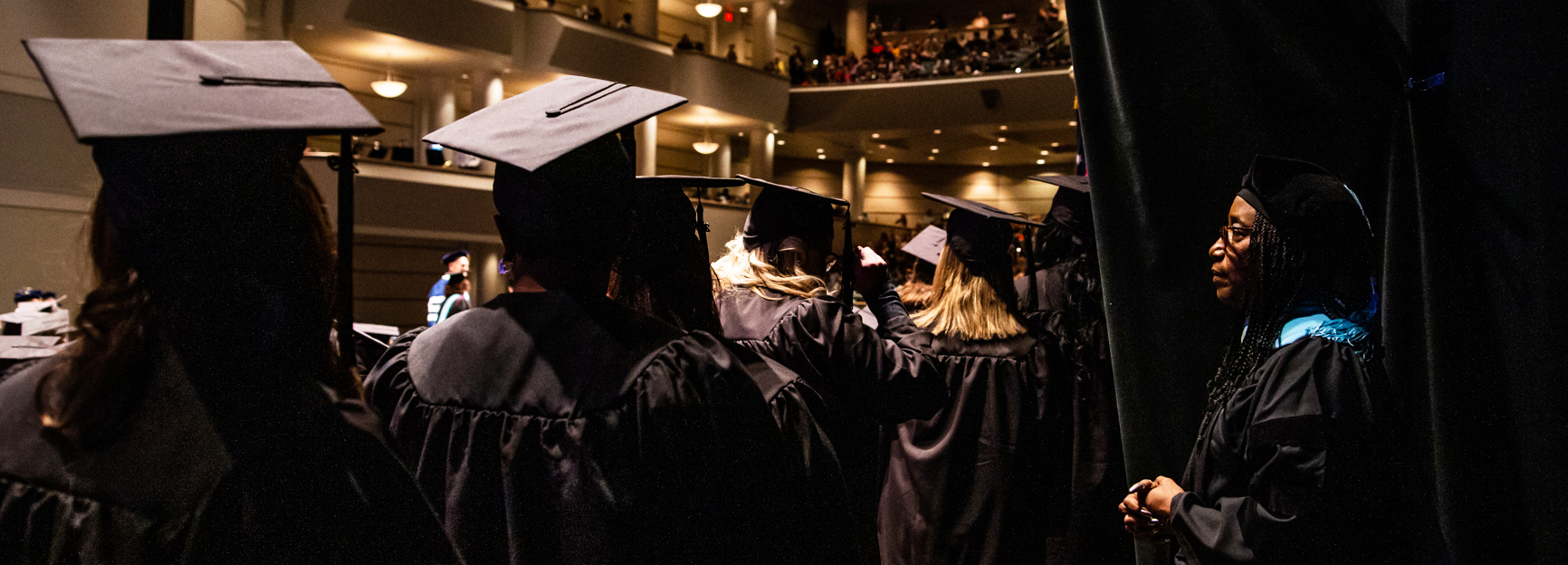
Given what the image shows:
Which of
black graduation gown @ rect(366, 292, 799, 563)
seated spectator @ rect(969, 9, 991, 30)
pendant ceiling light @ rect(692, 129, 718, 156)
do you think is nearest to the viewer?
black graduation gown @ rect(366, 292, 799, 563)

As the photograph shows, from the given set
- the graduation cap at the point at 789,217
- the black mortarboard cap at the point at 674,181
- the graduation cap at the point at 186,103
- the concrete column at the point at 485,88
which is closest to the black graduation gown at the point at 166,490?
the graduation cap at the point at 186,103

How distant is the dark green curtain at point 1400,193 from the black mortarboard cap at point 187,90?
1975mm

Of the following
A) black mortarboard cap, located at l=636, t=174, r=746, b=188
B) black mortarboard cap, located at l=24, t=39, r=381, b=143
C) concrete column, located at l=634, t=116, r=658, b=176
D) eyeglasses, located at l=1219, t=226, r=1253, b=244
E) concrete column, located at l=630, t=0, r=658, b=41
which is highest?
concrete column, located at l=630, t=0, r=658, b=41

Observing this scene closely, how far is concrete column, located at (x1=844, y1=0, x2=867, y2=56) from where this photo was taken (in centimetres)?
2505

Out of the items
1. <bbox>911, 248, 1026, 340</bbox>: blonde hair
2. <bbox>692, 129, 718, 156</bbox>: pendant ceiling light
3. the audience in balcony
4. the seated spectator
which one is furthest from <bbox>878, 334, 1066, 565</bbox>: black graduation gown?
the seated spectator

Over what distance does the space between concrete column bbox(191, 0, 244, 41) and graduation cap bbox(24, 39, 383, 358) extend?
35.1 ft

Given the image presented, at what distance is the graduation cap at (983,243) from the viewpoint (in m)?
3.95

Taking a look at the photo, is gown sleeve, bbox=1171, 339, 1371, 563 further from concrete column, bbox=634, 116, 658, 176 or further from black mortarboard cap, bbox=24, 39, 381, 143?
concrete column, bbox=634, 116, 658, 176

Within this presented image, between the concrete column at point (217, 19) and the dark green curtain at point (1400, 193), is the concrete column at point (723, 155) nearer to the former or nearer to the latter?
the concrete column at point (217, 19)

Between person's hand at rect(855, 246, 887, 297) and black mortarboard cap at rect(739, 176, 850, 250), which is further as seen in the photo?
person's hand at rect(855, 246, 887, 297)

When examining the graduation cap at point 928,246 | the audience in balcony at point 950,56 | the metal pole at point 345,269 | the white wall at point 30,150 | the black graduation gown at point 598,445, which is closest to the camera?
the metal pole at point 345,269

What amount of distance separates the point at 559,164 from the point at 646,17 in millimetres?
18603

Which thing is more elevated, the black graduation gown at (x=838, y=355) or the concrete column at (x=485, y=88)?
the concrete column at (x=485, y=88)

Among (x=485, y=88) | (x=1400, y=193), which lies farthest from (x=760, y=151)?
(x=1400, y=193)
